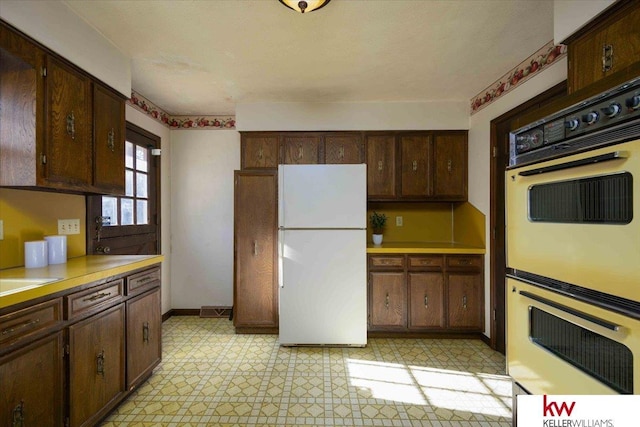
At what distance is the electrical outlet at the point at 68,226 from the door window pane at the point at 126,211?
1.97 ft

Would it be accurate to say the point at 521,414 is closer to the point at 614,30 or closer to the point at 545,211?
the point at 545,211

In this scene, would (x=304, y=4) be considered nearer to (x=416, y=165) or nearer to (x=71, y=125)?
(x=71, y=125)

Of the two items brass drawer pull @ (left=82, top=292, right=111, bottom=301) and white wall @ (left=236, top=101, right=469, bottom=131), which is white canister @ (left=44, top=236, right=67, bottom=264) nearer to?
brass drawer pull @ (left=82, top=292, right=111, bottom=301)

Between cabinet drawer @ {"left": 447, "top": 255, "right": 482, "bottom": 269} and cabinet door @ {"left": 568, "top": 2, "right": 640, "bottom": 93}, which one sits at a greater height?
cabinet door @ {"left": 568, "top": 2, "right": 640, "bottom": 93}

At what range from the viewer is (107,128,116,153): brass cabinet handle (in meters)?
2.09

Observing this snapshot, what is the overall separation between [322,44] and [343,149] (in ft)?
4.06

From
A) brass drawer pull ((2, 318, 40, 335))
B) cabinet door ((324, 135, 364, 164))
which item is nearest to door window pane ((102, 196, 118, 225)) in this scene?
brass drawer pull ((2, 318, 40, 335))

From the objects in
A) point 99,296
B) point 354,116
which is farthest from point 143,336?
point 354,116

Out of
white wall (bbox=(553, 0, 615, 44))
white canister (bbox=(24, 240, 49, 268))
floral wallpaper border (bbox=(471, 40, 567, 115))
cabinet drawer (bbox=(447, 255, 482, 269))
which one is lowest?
cabinet drawer (bbox=(447, 255, 482, 269))

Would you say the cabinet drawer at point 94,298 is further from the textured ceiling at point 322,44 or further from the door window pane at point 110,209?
the textured ceiling at point 322,44

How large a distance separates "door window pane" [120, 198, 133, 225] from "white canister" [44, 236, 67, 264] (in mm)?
913

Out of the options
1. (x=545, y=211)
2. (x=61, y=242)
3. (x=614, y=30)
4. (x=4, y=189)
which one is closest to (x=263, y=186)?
(x=61, y=242)

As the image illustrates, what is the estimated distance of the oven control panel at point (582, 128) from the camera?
752mm

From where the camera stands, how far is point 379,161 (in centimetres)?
317
